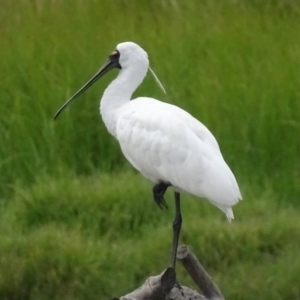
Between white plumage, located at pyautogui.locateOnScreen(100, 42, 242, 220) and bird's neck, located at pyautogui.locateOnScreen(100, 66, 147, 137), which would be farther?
bird's neck, located at pyautogui.locateOnScreen(100, 66, 147, 137)

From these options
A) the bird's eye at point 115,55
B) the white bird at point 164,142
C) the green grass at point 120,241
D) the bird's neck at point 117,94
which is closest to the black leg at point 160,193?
the white bird at point 164,142

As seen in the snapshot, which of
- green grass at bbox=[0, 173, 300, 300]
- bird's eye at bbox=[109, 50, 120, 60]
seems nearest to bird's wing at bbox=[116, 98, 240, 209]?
bird's eye at bbox=[109, 50, 120, 60]

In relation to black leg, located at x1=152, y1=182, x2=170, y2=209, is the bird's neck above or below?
above

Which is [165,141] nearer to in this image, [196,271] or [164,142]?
→ [164,142]

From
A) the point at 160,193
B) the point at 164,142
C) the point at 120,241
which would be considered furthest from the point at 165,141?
the point at 120,241

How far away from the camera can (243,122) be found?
18.8 ft

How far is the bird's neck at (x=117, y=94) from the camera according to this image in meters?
4.01

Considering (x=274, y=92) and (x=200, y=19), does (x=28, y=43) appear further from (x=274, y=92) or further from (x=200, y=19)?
(x=274, y=92)

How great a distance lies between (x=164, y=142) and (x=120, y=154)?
1867mm

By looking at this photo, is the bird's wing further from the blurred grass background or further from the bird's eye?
the blurred grass background

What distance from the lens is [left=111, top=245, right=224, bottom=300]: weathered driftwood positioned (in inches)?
141

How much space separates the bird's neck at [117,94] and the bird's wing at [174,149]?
46 mm

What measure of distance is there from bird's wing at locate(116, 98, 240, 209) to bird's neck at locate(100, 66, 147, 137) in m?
0.05

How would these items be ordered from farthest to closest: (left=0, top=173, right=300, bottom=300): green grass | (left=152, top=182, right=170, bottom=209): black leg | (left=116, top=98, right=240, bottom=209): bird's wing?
(left=0, top=173, right=300, bottom=300): green grass → (left=152, top=182, right=170, bottom=209): black leg → (left=116, top=98, right=240, bottom=209): bird's wing
